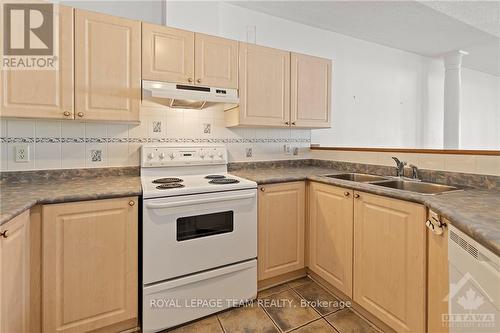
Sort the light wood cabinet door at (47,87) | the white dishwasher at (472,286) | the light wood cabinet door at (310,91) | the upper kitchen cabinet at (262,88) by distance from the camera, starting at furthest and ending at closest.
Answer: the light wood cabinet door at (310,91) → the upper kitchen cabinet at (262,88) → the light wood cabinet door at (47,87) → the white dishwasher at (472,286)

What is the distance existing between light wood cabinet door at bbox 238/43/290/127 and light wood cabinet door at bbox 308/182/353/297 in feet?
2.37

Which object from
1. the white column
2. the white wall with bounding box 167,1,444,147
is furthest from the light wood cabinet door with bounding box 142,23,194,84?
the white column

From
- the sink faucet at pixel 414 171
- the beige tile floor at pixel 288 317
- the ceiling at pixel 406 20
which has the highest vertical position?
the ceiling at pixel 406 20

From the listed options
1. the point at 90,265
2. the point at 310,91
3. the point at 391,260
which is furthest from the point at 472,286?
the point at 310,91

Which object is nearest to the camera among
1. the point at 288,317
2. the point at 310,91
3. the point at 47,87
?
the point at 47,87

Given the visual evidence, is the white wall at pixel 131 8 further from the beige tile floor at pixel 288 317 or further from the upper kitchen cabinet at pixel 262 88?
the beige tile floor at pixel 288 317

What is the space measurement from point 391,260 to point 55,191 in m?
1.92

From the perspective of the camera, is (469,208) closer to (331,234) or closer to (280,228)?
(331,234)

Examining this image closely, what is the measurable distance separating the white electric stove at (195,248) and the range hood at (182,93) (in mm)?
595

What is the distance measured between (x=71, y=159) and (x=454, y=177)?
2625mm

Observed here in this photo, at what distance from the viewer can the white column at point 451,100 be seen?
12.8ft

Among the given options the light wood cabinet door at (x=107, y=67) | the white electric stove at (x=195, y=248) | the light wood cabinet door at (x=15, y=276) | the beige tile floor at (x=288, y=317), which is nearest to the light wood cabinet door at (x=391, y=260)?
the beige tile floor at (x=288, y=317)

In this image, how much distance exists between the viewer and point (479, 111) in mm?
4922

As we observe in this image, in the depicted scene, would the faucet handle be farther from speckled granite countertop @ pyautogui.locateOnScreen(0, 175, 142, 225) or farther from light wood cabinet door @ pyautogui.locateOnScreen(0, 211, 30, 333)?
light wood cabinet door @ pyautogui.locateOnScreen(0, 211, 30, 333)
